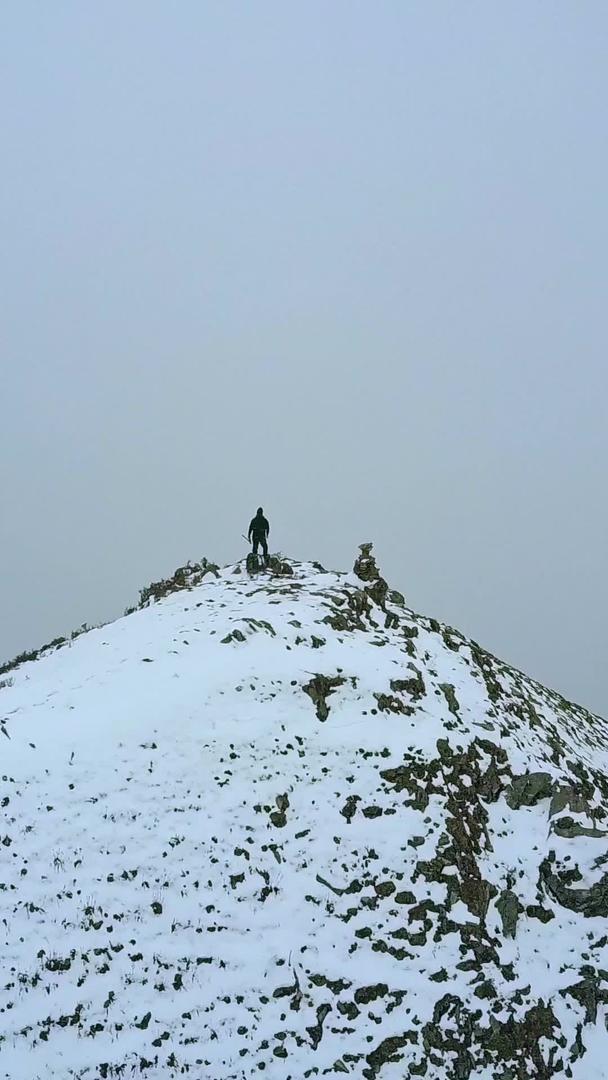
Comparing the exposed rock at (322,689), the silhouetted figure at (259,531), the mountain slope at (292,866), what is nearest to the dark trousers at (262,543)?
the silhouetted figure at (259,531)

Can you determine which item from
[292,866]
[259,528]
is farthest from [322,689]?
[259,528]

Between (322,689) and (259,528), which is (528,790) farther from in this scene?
(259,528)

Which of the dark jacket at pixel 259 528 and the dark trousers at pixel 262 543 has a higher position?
the dark jacket at pixel 259 528

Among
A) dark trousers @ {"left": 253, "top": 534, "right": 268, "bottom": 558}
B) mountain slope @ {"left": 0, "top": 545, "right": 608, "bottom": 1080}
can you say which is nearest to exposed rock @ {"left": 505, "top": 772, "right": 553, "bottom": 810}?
mountain slope @ {"left": 0, "top": 545, "right": 608, "bottom": 1080}

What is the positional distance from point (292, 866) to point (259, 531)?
14.5 m

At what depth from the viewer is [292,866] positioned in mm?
17719

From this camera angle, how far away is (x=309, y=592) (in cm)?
2739

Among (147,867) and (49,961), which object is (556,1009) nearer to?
(147,867)

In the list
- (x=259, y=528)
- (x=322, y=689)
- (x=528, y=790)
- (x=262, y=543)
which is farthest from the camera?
(x=262, y=543)

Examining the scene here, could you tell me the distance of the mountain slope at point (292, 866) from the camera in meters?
14.8

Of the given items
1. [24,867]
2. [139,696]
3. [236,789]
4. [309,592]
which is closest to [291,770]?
[236,789]

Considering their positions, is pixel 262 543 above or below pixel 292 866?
above

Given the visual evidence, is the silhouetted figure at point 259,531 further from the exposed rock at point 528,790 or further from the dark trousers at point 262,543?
the exposed rock at point 528,790

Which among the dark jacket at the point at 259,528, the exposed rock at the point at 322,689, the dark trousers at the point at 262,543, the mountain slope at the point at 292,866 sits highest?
the dark jacket at the point at 259,528
